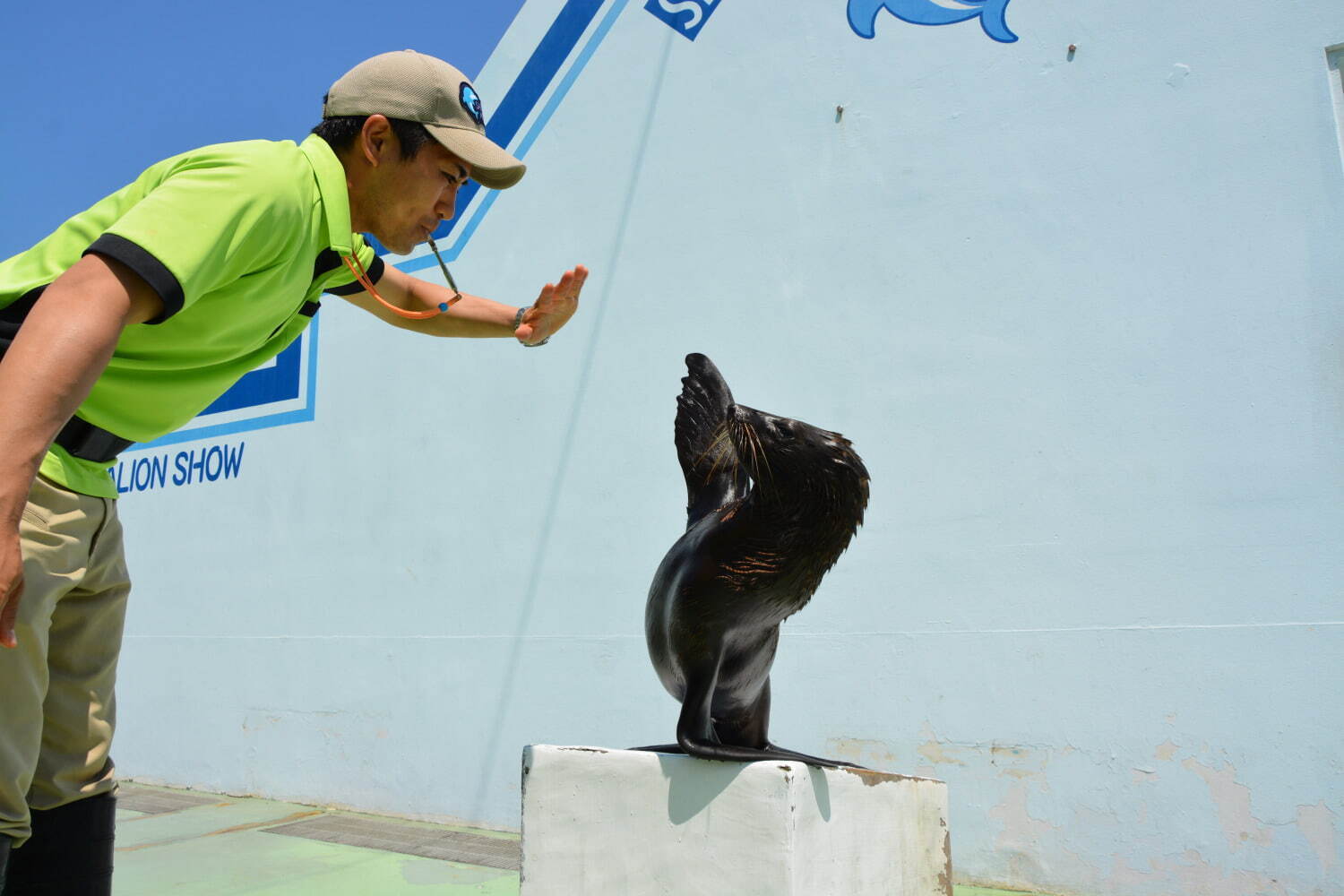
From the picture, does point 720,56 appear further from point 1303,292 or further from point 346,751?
point 346,751

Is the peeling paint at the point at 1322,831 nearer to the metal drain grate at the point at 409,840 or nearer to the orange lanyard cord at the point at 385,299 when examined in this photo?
the metal drain grate at the point at 409,840

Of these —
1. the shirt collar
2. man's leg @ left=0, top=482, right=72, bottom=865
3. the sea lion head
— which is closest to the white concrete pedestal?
the sea lion head

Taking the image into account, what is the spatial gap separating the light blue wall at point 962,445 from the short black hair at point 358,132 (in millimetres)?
2282

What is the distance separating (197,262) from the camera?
3.79ft

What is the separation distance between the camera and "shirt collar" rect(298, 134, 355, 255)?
4.58ft

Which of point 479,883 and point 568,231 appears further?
point 568,231

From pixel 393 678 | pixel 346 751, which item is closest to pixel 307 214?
pixel 393 678

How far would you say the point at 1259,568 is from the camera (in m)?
2.88

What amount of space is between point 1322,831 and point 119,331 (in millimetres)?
2993

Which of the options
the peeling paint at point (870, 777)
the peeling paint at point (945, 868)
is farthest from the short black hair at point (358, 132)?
the peeling paint at point (945, 868)

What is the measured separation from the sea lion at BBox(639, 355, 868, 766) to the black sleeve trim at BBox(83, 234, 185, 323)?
37.2 inches

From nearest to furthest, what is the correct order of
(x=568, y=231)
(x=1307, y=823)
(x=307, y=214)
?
(x=307, y=214) < (x=1307, y=823) < (x=568, y=231)

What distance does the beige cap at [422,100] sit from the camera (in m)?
1.48

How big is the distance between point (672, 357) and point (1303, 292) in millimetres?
2041
